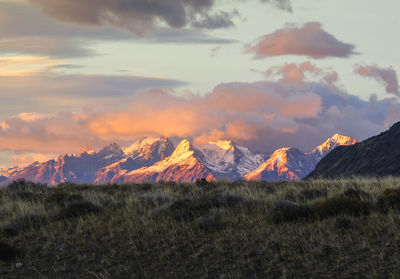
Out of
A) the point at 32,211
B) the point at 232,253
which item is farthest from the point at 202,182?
the point at 232,253

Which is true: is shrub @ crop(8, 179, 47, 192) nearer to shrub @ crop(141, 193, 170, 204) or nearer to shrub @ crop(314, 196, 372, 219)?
shrub @ crop(141, 193, 170, 204)

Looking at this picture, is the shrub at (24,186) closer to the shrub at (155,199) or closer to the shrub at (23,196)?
the shrub at (23,196)

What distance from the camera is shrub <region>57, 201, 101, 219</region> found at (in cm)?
1962

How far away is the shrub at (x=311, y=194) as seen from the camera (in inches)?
835

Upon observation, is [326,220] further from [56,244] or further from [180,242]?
[56,244]

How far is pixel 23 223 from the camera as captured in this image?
61.6 feet

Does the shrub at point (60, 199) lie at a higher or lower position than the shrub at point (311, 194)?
higher

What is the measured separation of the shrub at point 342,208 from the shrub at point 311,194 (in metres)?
4.67

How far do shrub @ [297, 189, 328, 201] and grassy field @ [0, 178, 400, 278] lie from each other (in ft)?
2.20

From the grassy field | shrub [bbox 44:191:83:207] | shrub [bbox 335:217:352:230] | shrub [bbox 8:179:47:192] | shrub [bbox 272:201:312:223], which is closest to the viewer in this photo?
the grassy field

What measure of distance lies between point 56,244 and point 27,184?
60.6 ft

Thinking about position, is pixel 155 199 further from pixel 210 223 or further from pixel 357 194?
pixel 357 194

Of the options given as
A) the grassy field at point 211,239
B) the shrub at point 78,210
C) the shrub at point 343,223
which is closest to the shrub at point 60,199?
the grassy field at point 211,239

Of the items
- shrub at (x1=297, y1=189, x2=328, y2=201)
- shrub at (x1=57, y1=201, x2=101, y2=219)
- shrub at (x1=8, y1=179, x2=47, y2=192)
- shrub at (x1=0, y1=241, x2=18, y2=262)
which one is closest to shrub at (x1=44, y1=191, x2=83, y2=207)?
shrub at (x1=57, y1=201, x2=101, y2=219)
